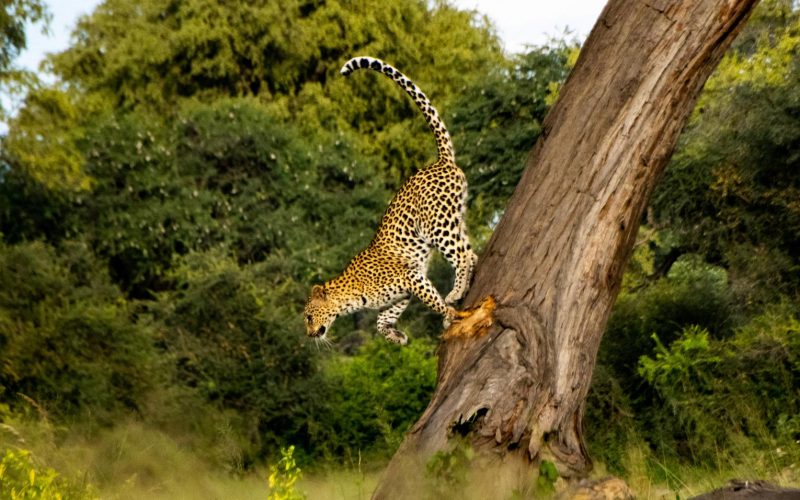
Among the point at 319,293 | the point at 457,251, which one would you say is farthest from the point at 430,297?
the point at 319,293

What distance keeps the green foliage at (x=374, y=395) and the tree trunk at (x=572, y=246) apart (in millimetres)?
10131

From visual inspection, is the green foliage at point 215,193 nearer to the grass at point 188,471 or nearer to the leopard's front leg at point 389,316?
the grass at point 188,471

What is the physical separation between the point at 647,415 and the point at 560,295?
8.50 meters

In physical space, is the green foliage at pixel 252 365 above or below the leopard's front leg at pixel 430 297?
below

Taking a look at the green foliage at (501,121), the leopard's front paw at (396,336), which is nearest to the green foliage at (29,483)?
the leopard's front paw at (396,336)

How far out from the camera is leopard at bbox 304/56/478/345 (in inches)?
377

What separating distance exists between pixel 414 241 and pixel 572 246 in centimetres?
223

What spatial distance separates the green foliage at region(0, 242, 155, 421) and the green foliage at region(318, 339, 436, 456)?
2678 mm

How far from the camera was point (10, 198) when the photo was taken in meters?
29.2

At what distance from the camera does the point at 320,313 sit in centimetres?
1110

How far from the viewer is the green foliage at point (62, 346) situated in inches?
710

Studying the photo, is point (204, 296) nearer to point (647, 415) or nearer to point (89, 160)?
point (647, 415)

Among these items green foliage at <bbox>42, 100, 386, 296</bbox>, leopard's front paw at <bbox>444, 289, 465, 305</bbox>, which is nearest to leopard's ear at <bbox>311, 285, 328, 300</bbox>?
leopard's front paw at <bbox>444, 289, 465, 305</bbox>

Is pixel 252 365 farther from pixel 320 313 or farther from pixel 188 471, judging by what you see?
pixel 320 313
